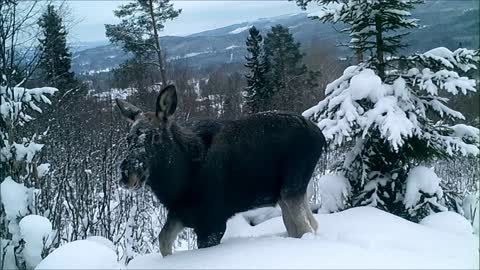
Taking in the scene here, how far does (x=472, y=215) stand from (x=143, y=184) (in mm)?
4692

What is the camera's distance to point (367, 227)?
527cm

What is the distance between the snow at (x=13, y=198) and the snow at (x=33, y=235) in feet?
0.92

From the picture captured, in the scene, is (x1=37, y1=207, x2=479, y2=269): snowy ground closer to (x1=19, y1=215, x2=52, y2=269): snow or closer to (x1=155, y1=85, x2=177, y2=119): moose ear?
(x1=19, y1=215, x2=52, y2=269): snow

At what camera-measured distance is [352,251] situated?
13.0ft

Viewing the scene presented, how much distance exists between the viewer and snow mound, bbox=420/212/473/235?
5.39 m

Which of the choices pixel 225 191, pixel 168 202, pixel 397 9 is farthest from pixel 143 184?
pixel 397 9

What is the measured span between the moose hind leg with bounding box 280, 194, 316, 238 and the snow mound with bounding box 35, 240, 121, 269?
2.20m

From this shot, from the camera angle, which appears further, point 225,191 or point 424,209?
point 424,209

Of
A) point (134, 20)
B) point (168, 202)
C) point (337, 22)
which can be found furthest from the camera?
point (134, 20)

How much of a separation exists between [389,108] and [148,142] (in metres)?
3.45

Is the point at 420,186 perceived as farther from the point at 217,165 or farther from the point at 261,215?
the point at 217,165

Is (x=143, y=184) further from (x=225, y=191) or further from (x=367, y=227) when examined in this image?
(x=367, y=227)

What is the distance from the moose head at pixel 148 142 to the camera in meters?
4.61

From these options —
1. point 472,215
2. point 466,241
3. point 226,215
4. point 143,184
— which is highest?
point 143,184
